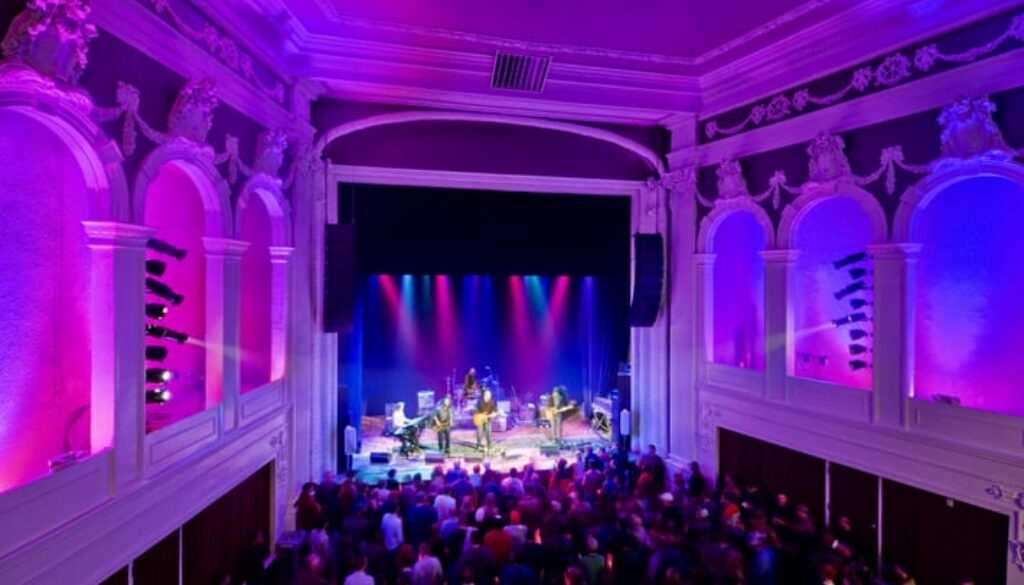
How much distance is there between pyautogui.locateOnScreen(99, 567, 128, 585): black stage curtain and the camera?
4042mm

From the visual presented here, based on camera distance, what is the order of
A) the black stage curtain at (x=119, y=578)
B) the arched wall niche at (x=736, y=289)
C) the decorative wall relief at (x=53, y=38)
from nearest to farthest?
the decorative wall relief at (x=53, y=38) < the black stage curtain at (x=119, y=578) < the arched wall niche at (x=736, y=289)

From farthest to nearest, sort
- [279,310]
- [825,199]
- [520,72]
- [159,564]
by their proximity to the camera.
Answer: [520,72]
[279,310]
[825,199]
[159,564]

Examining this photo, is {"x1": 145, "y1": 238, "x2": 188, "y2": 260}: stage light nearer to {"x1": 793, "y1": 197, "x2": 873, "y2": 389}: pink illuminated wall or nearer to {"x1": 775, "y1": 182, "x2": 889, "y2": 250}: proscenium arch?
{"x1": 775, "y1": 182, "x2": 889, "y2": 250}: proscenium arch

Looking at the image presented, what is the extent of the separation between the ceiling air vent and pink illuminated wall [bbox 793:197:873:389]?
12.2 ft

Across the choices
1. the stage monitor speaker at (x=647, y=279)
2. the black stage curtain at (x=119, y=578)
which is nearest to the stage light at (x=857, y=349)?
the stage monitor speaker at (x=647, y=279)

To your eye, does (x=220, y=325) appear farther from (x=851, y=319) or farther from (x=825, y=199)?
(x=851, y=319)

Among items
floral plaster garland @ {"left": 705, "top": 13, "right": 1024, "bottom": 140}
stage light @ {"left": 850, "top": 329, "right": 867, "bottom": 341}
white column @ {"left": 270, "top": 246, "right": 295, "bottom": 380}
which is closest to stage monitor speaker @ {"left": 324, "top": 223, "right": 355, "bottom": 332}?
white column @ {"left": 270, "top": 246, "right": 295, "bottom": 380}

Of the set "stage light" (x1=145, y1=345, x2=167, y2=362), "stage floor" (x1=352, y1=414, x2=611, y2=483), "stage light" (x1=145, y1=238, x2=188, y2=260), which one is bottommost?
"stage floor" (x1=352, y1=414, x2=611, y2=483)

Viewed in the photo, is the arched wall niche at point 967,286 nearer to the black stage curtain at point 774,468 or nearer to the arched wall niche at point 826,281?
the arched wall niche at point 826,281

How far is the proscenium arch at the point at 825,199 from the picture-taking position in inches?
251

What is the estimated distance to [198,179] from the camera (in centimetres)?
530

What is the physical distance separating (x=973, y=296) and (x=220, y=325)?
24.6 ft

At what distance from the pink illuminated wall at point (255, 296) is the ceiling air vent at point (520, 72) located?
3.38m

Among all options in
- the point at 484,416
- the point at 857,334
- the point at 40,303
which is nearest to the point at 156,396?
the point at 40,303
